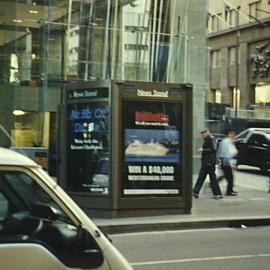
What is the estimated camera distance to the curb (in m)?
12.0

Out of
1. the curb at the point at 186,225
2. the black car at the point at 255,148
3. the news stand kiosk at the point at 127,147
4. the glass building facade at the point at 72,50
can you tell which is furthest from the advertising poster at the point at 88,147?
the black car at the point at 255,148

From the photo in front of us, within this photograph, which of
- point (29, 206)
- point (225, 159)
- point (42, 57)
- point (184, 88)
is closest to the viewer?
point (29, 206)

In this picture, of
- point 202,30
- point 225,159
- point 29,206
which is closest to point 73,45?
point 202,30

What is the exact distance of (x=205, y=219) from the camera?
12.8m

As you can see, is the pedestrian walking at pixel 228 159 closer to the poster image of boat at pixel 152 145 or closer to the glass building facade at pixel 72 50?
the poster image of boat at pixel 152 145

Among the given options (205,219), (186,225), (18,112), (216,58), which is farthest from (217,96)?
(186,225)

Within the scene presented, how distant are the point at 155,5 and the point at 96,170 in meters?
13.2

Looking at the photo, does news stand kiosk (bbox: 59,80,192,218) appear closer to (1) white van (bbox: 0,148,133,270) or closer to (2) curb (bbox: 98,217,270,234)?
(2) curb (bbox: 98,217,270,234)

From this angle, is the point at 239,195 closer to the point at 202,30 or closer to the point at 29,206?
the point at 202,30

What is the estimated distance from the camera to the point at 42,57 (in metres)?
22.8

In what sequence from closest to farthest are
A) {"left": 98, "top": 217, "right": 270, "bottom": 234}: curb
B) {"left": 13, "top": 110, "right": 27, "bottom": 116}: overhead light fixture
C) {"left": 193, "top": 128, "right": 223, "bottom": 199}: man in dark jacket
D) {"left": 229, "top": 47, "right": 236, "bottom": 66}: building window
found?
{"left": 98, "top": 217, "right": 270, "bottom": 234}: curb < {"left": 193, "top": 128, "right": 223, "bottom": 199}: man in dark jacket < {"left": 13, "top": 110, "right": 27, "bottom": 116}: overhead light fixture < {"left": 229, "top": 47, "right": 236, "bottom": 66}: building window

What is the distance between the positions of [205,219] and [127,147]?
2.04 m

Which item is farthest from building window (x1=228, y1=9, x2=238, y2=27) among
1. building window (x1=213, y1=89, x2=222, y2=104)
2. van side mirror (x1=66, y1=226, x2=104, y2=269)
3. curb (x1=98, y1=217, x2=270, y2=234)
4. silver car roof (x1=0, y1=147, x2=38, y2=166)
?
van side mirror (x1=66, y1=226, x2=104, y2=269)

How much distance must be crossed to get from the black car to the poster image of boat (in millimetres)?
11546
